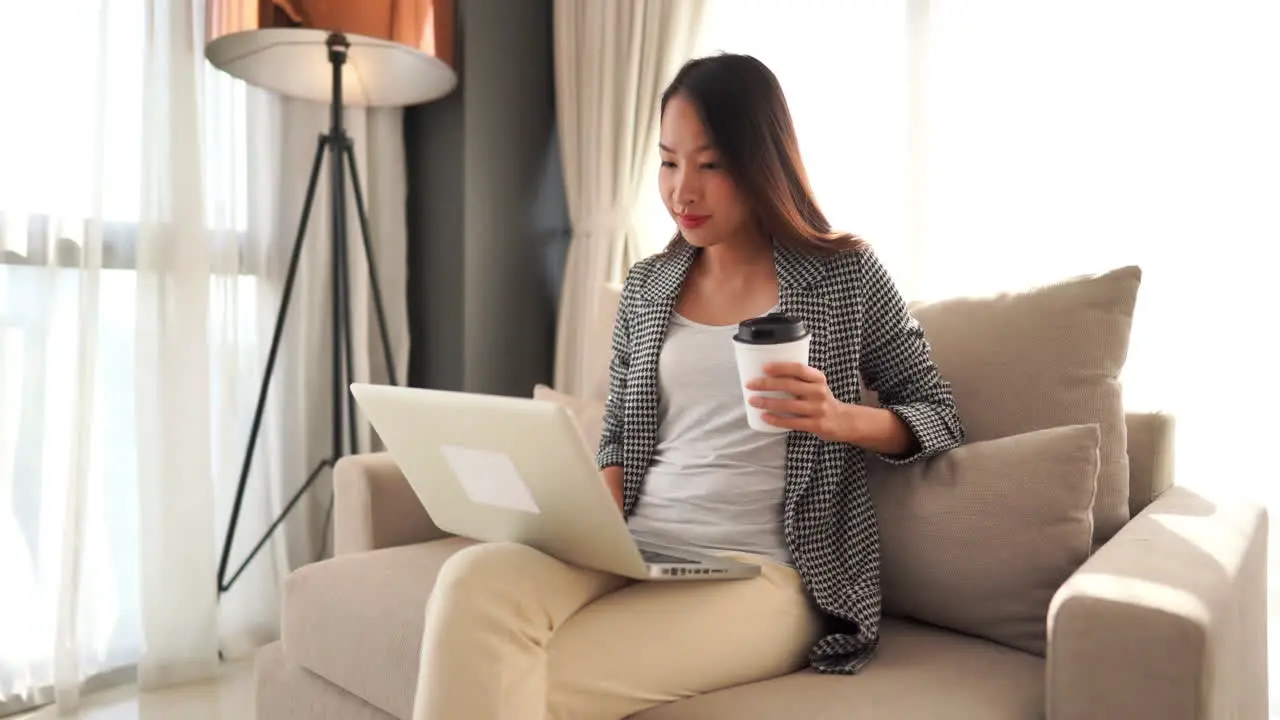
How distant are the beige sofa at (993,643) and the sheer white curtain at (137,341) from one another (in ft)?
2.33

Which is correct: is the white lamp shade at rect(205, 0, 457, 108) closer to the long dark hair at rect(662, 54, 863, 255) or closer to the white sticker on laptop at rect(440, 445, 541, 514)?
the long dark hair at rect(662, 54, 863, 255)

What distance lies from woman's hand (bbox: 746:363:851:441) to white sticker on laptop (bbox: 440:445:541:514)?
27cm

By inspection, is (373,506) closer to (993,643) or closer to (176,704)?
(176,704)

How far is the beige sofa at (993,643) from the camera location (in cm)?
85

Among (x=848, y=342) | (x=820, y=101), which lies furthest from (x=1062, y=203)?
(x=848, y=342)

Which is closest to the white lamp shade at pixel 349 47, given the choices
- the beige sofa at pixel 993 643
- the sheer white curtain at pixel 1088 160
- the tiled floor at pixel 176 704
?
the sheer white curtain at pixel 1088 160

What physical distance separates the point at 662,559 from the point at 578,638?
129 millimetres

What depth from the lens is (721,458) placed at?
1.31 m

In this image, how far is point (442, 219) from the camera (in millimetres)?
2717

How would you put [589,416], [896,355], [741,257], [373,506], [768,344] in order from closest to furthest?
[768,344]
[896,355]
[741,257]
[373,506]
[589,416]

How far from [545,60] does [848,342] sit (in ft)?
6.13

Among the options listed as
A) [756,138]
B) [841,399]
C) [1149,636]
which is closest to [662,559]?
[841,399]

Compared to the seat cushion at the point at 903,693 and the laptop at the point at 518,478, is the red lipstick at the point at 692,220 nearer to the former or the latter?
the laptop at the point at 518,478

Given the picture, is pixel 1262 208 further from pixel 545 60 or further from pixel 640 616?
pixel 545 60
